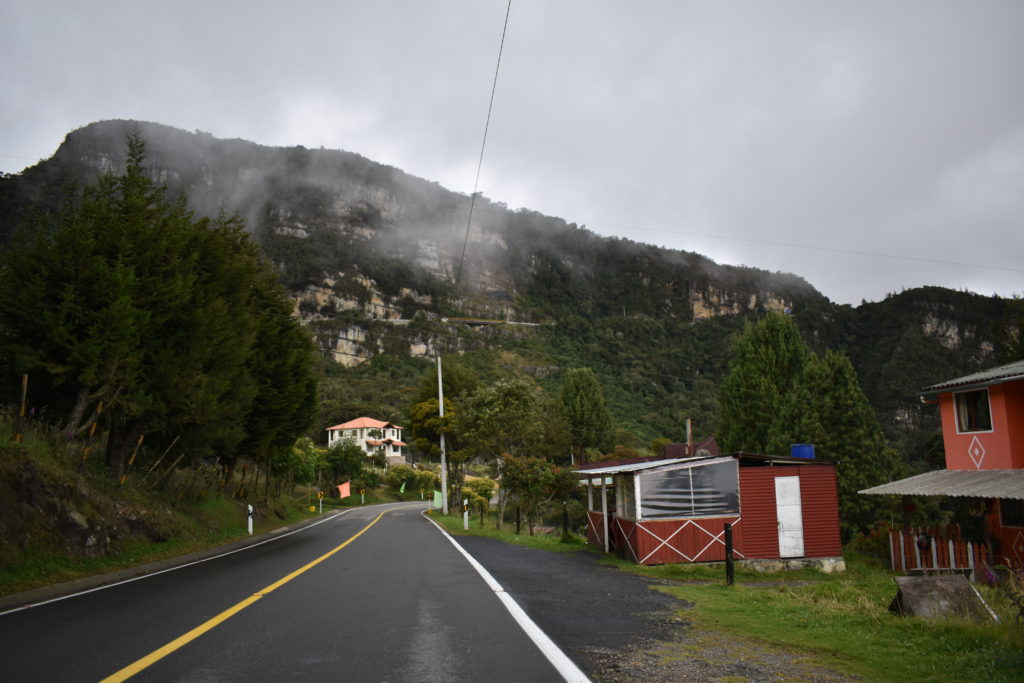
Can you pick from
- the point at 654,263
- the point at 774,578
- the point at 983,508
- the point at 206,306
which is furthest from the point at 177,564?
the point at 654,263

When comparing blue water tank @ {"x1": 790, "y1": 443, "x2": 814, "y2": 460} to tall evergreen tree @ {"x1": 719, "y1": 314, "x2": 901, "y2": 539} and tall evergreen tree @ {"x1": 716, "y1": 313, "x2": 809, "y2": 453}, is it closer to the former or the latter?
tall evergreen tree @ {"x1": 719, "y1": 314, "x2": 901, "y2": 539}

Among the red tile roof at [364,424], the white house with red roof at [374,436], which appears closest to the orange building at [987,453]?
the white house with red roof at [374,436]

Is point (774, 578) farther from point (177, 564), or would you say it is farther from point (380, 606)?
point (177, 564)

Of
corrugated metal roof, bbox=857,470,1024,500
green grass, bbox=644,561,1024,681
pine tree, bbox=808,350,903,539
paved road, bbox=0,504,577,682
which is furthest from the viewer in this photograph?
pine tree, bbox=808,350,903,539

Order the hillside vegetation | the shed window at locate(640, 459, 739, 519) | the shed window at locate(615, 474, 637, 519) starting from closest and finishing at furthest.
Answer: the hillside vegetation, the shed window at locate(640, 459, 739, 519), the shed window at locate(615, 474, 637, 519)

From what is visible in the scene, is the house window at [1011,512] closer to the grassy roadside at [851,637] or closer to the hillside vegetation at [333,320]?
the grassy roadside at [851,637]

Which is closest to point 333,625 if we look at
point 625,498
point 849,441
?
point 625,498

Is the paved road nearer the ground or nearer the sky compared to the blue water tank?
nearer the ground

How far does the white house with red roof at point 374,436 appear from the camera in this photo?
258ft

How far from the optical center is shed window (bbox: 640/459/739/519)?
15.4m

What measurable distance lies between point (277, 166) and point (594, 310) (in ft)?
350

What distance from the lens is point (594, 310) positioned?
170125 millimetres

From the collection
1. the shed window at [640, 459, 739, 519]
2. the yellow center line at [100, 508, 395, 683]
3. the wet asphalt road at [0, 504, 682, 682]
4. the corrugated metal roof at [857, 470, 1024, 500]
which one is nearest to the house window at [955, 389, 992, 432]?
the corrugated metal roof at [857, 470, 1024, 500]

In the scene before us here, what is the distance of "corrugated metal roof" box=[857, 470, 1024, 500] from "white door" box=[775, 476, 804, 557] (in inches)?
104
